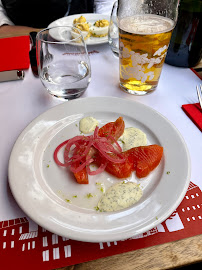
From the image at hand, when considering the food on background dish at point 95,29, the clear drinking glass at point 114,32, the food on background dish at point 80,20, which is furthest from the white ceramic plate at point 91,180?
the food on background dish at point 80,20

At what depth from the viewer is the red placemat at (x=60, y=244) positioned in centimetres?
43

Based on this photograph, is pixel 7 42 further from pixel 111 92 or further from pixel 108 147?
pixel 108 147

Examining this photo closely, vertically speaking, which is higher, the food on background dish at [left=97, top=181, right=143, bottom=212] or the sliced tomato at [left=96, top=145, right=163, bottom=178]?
the sliced tomato at [left=96, top=145, right=163, bottom=178]

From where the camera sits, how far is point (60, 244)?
457 millimetres

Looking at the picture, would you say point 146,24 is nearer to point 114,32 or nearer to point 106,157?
point 114,32

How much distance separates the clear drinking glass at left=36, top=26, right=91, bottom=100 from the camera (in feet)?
2.44

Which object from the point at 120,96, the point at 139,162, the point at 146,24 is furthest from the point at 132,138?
the point at 146,24

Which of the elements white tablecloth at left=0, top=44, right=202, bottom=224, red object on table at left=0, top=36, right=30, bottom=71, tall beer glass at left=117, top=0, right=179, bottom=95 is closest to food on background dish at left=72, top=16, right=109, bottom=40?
white tablecloth at left=0, top=44, right=202, bottom=224

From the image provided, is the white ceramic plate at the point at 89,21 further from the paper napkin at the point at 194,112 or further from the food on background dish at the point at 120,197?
the food on background dish at the point at 120,197

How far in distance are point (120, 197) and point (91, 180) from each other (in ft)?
0.27

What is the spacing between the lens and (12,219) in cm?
50

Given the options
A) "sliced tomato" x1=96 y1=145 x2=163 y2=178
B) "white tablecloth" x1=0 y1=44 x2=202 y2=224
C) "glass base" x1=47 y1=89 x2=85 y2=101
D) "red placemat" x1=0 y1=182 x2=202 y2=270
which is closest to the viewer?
"red placemat" x1=0 y1=182 x2=202 y2=270

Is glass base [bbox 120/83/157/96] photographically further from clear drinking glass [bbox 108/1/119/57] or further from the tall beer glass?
clear drinking glass [bbox 108/1/119/57]

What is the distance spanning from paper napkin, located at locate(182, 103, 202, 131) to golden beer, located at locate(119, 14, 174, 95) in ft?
0.46
